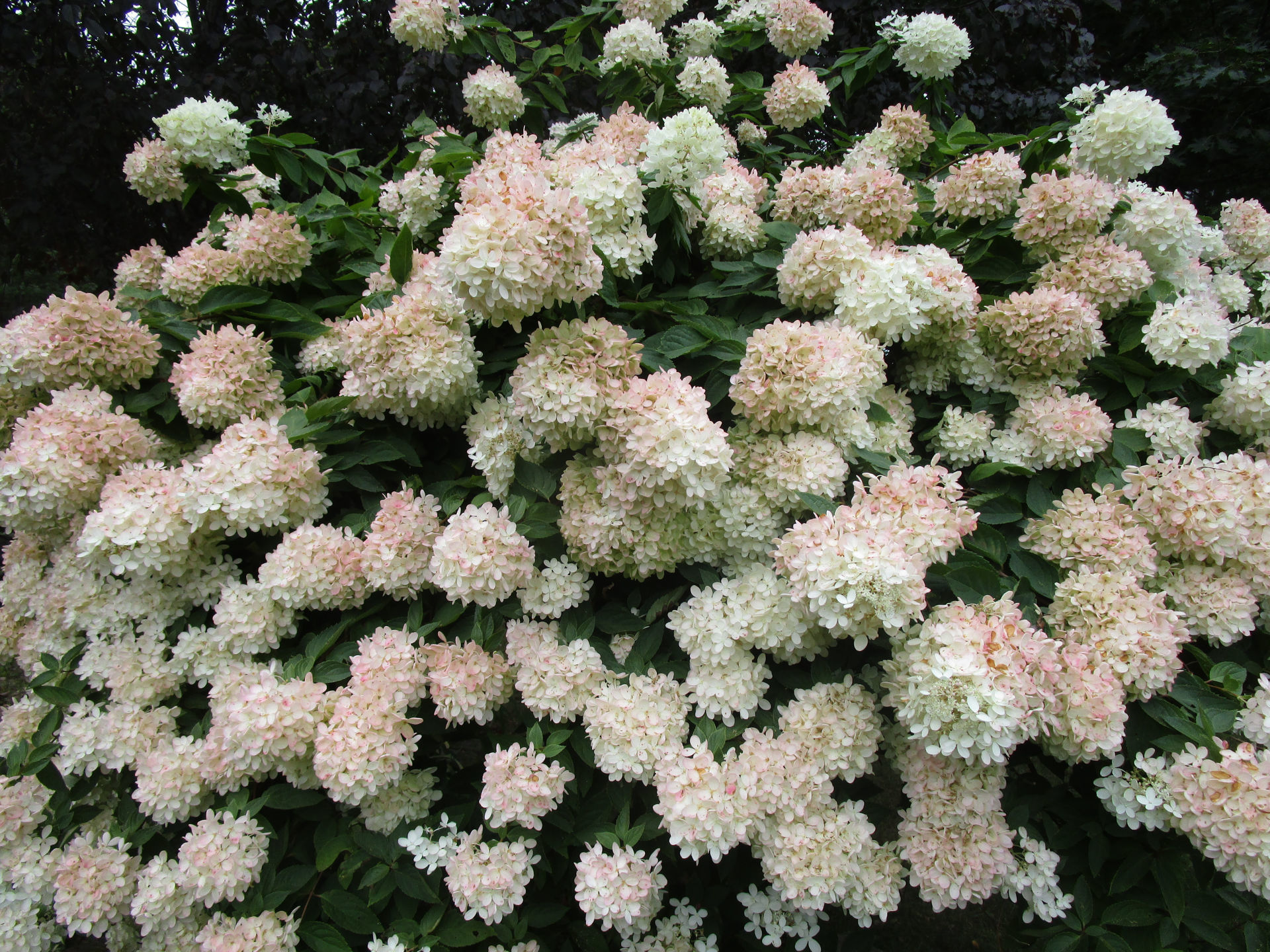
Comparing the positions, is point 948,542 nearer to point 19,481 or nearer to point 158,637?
point 158,637

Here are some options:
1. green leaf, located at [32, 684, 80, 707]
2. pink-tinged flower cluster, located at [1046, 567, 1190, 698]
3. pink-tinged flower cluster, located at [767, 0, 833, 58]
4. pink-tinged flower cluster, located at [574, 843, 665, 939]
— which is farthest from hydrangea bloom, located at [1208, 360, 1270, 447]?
green leaf, located at [32, 684, 80, 707]

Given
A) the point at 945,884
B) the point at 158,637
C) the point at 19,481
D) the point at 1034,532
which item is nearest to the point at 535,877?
the point at 945,884

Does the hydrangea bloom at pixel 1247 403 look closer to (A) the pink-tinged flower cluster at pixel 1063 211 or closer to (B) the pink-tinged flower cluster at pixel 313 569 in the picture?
(A) the pink-tinged flower cluster at pixel 1063 211

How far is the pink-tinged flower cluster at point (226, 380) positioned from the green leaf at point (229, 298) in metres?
0.16

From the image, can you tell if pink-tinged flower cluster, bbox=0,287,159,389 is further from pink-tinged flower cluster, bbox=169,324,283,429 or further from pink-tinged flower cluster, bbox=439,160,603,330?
pink-tinged flower cluster, bbox=439,160,603,330

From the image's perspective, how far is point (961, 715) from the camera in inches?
58.6

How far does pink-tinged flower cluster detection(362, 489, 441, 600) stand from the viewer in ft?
6.31

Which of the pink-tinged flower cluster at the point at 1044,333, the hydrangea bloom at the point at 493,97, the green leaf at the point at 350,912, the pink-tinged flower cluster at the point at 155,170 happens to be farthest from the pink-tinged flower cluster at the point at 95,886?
the hydrangea bloom at the point at 493,97

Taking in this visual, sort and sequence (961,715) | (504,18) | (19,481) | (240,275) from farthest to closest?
(504,18) < (240,275) < (19,481) < (961,715)

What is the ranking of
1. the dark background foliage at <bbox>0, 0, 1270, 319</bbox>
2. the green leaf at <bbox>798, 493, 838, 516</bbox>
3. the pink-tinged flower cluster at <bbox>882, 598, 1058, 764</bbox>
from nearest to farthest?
the pink-tinged flower cluster at <bbox>882, 598, 1058, 764</bbox>, the green leaf at <bbox>798, 493, 838, 516</bbox>, the dark background foliage at <bbox>0, 0, 1270, 319</bbox>

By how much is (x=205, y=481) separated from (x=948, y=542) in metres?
1.90

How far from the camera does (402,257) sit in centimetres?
212

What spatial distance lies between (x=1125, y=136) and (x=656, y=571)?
2.15m

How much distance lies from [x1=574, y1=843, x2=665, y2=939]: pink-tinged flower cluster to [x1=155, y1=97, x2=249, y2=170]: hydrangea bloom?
9.43ft
